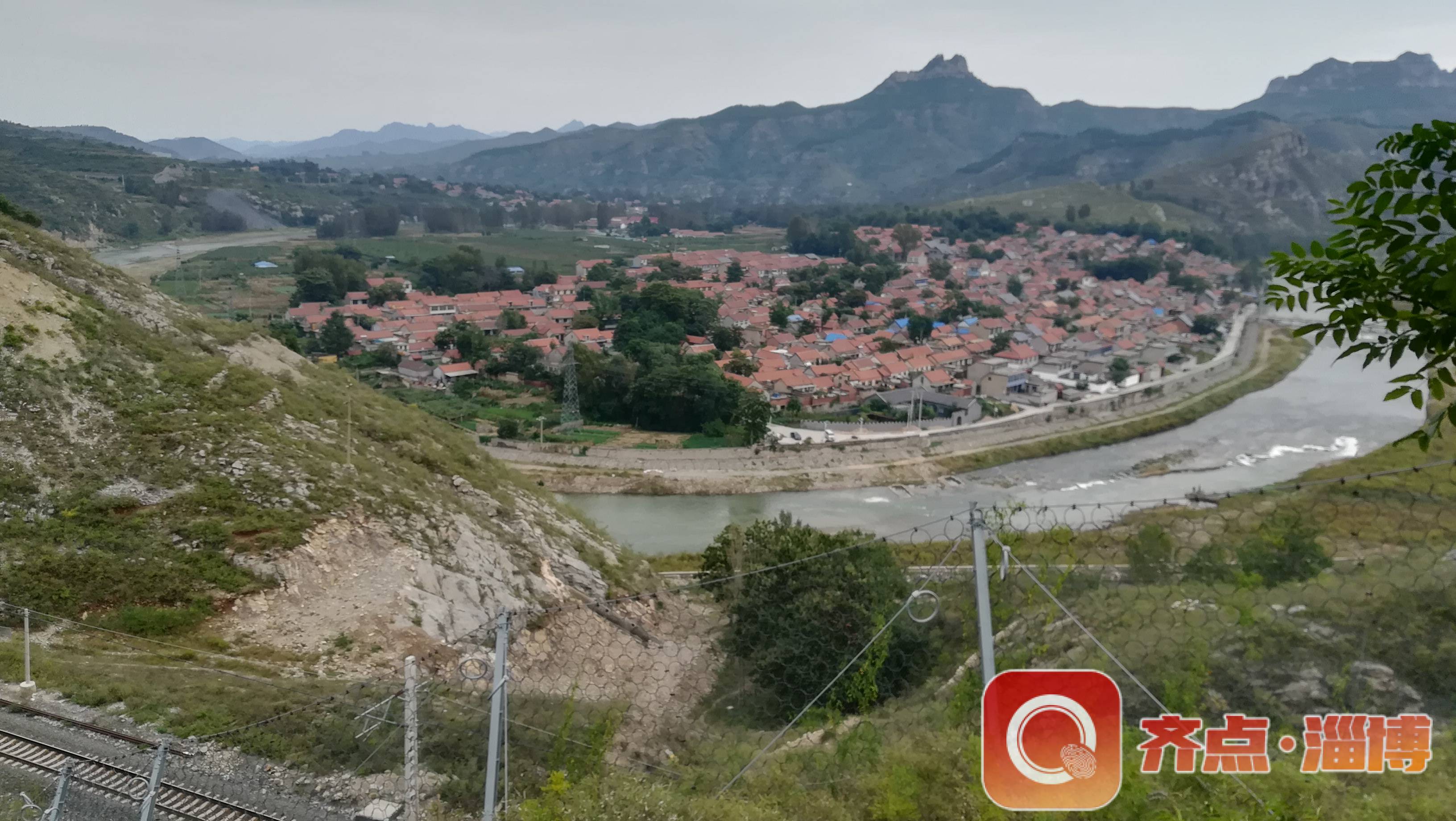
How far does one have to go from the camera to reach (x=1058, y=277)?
29141mm

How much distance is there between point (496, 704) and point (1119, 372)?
58.0ft

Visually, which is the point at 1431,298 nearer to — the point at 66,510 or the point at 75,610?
the point at 75,610

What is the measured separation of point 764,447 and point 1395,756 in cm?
1136

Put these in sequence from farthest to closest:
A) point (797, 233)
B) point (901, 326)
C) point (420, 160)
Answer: point (420, 160), point (797, 233), point (901, 326)

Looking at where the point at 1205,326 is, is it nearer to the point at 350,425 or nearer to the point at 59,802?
the point at 350,425

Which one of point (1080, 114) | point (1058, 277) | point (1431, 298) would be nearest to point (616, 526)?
point (1431, 298)

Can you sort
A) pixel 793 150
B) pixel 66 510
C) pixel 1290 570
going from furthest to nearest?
pixel 793 150
pixel 66 510
pixel 1290 570

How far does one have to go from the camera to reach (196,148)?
408ft

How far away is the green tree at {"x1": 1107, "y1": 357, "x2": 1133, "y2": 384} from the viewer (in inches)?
671

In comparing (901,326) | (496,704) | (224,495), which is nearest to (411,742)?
(496,704)

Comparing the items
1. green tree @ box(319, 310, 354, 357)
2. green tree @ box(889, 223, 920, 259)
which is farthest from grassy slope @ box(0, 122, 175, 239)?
green tree @ box(889, 223, 920, 259)

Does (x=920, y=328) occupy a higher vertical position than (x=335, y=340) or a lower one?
lower

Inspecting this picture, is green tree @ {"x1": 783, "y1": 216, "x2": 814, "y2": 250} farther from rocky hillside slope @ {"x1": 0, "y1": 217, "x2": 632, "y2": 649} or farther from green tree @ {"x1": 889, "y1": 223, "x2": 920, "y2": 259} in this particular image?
rocky hillside slope @ {"x1": 0, "y1": 217, "x2": 632, "y2": 649}

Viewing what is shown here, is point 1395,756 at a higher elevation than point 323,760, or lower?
higher
